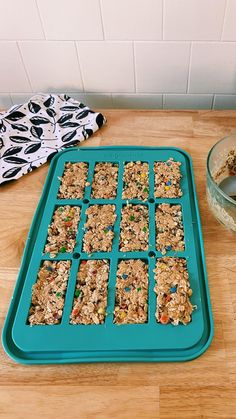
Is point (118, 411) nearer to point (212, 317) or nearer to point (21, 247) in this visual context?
point (212, 317)

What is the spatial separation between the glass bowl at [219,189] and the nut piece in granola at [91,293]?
21 centimetres

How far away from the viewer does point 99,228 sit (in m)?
0.64

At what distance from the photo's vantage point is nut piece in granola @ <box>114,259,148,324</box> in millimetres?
533

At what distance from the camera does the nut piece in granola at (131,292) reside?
1.75 feet

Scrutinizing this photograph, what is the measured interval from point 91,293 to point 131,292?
62 mm

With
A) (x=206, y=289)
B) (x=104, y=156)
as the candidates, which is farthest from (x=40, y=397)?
(x=104, y=156)

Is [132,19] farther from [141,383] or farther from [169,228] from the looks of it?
[141,383]

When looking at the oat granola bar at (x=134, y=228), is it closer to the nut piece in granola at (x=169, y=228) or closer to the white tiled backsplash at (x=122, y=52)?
the nut piece in granola at (x=169, y=228)

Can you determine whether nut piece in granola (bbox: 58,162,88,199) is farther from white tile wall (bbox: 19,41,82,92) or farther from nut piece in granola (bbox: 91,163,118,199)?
white tile wall (bbox: 19,41,82,92)

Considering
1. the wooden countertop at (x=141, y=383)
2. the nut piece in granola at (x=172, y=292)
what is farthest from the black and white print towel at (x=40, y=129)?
the nut piece in granola at (x=172, y=292)

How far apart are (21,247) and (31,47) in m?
0.47

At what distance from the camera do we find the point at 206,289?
561mm

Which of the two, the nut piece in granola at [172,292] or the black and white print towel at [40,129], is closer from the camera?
the nut piece in granola at [172,292]

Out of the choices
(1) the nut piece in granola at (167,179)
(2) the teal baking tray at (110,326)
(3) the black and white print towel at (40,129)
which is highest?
(3) the black and white print towel at (40,129)
